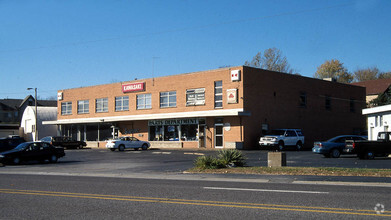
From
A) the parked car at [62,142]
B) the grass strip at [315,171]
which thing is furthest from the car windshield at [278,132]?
the parked car at [62,142]

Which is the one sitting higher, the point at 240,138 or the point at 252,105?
the point at 252,105

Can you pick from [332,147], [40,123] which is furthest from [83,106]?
[332,147]

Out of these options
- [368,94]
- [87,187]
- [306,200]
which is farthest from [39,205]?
[368,94]

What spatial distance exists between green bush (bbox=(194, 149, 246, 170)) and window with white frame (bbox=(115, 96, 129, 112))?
30.9 meters

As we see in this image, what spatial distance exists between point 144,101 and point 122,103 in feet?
12.7

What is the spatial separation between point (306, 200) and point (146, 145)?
34382 millimetres

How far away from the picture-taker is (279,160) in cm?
1961

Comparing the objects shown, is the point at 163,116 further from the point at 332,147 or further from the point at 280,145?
the point at 332,147

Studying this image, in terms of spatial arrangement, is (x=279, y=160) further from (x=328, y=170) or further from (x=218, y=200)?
(x=218, y=200)

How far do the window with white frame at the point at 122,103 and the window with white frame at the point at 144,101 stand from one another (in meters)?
2.07

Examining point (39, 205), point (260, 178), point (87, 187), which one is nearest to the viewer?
point (39, 205)

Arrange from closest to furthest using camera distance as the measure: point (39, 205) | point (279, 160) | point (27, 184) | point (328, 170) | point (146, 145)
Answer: point (39, 205) < point (27, 184) < point (328, 170) < point (279, 160) < point (146, 145)

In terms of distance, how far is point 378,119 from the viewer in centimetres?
3281

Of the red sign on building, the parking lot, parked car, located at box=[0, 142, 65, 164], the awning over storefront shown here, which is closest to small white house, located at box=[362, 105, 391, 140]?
the parking lot
